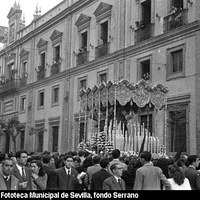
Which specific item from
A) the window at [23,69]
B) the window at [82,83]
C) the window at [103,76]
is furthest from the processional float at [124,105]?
the window at [23,69]

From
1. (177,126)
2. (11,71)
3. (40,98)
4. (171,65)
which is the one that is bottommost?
(177,126)

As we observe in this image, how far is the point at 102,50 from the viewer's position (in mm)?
21422

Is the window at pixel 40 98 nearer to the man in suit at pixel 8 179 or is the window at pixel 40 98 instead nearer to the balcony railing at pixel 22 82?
the balcony railing at pixel 22 82

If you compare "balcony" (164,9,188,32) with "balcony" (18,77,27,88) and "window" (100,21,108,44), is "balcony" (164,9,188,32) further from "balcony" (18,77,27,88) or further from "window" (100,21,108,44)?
"balcony" (18,77,27,88)

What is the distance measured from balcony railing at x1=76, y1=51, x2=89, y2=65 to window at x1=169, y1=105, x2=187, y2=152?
795 centimetres

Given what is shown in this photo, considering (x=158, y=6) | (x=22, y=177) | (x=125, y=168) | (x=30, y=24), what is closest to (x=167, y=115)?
(x=158, y=6)

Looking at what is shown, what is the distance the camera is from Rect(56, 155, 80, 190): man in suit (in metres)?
6.60

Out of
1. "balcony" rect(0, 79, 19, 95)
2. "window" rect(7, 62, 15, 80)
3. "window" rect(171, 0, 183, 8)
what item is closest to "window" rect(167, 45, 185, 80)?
"window" rect(171, 0, 183, 8)

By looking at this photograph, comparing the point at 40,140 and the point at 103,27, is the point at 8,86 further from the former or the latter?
the point at 103,27

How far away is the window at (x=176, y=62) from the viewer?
53.1ft

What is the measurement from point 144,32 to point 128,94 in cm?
516

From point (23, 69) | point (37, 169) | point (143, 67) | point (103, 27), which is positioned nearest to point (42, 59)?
point (23, 69)

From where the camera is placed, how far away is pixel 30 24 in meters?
30.1

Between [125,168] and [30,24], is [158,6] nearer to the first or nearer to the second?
[125,168]
